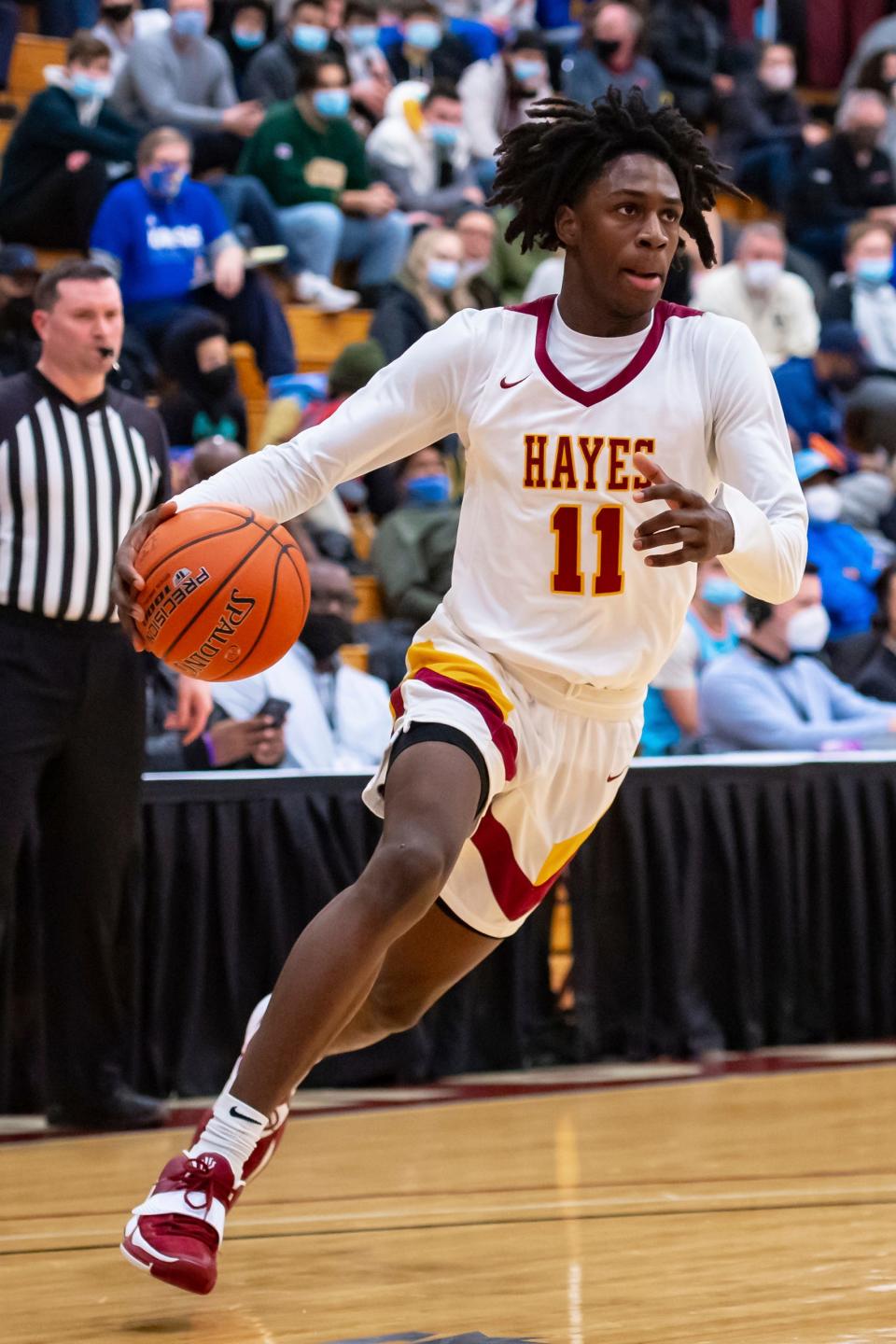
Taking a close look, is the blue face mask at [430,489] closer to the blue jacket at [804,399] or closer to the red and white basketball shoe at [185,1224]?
the blue jacket at [804,399]

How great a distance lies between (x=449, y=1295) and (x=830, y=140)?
10.8m

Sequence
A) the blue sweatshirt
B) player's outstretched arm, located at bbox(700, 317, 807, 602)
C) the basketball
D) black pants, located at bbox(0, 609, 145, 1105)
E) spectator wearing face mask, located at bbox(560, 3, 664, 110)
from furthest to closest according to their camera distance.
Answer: spectator wearing face mask, located at bbox(560, 3, 664, 110) < the blue sweatshirt < black pants, located at bbox(0, 609, 145, 1105) < the basketball < player's outstretched arm, located at bbox(700, 317, 807, 602)

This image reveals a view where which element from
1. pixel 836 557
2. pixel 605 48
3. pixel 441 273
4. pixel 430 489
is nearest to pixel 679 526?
pixel 430 489

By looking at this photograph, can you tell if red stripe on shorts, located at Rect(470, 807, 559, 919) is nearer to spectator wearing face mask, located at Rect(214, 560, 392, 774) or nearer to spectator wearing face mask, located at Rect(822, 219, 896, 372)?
spectator wearing face mask, located at Rect(214, 560, 392, 774)

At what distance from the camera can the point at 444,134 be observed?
11281 mm

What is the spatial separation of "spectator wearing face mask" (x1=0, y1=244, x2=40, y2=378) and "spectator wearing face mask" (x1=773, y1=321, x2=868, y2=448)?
4.37 metres

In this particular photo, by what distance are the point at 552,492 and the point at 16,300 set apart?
4.96 metres

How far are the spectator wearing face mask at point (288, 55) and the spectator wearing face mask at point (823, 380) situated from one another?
2995 millimetres

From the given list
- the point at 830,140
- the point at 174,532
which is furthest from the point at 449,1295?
the point at 830,140

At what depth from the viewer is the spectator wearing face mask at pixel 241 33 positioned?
1123cm

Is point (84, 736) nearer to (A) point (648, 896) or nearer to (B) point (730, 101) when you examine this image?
(A) point (648, 896)

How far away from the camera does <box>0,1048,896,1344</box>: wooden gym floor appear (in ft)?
10.9

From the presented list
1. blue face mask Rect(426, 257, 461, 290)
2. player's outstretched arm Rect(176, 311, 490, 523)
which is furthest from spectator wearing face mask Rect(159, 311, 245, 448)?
player's outstretched arm Rect(176, 311, 490, 523)

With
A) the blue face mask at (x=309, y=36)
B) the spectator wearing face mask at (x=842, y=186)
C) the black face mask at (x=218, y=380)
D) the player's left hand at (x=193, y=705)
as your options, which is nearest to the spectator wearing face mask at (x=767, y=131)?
the spectator wearing face mask at (x=842, y=186)
